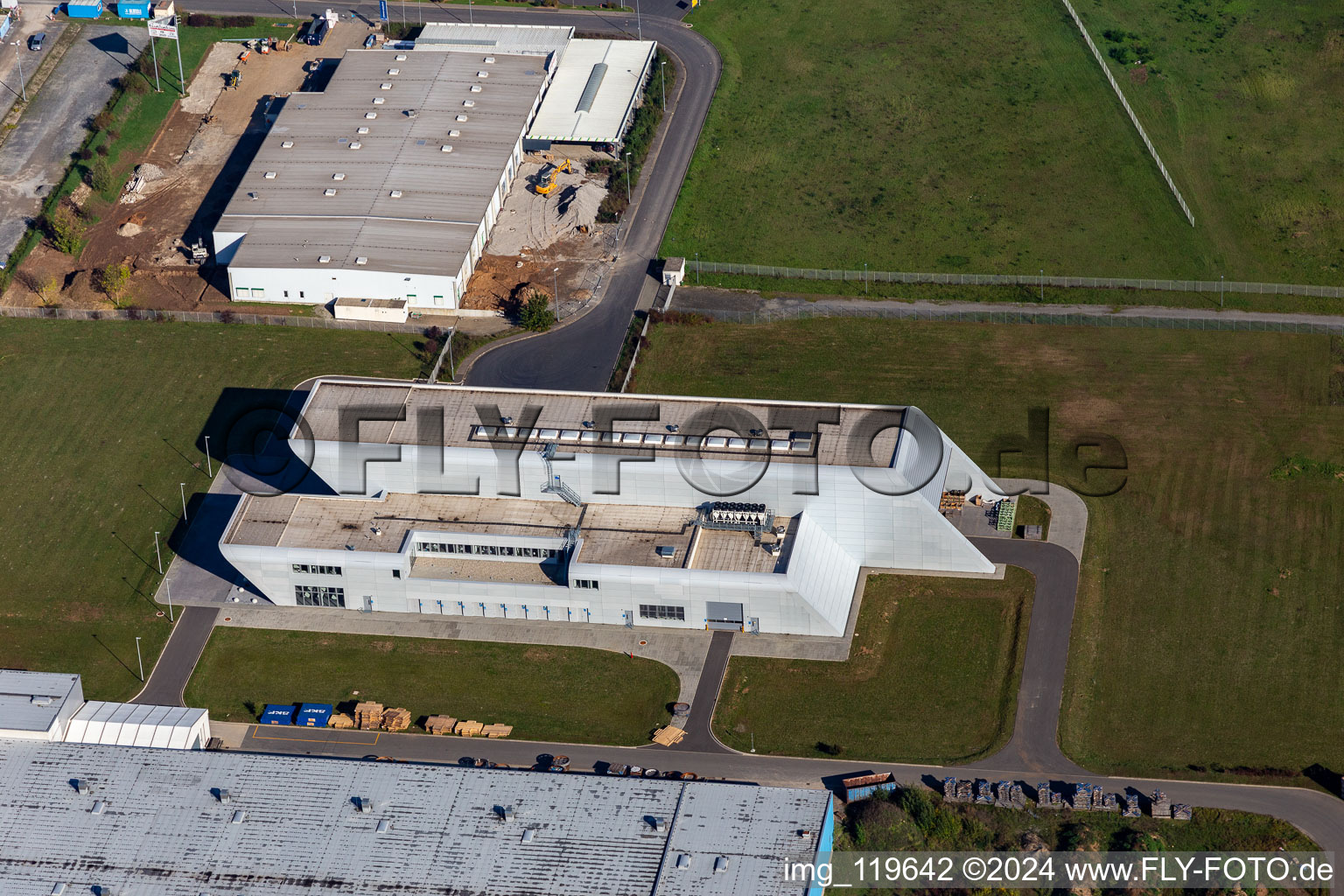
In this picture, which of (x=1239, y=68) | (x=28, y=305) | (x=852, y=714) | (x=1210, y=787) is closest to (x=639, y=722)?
(x=852, y=714)

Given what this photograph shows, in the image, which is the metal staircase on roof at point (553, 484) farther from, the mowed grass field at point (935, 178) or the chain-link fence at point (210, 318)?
the mowed grass field at point (935, 178)

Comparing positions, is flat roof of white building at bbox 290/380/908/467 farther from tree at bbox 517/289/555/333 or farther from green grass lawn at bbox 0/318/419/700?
tree at bbox 517/289/555/333

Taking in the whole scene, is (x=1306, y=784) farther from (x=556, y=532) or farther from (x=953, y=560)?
(x=556, y=532)

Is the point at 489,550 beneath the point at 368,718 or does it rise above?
above

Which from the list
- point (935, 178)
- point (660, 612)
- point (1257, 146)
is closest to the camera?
point (660, 612)

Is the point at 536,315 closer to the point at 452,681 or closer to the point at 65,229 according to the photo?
the point at 452,681

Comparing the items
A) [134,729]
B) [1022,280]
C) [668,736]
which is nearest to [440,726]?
[668,736]

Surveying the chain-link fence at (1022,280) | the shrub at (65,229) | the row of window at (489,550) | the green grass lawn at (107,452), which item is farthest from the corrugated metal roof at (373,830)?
the shrub at (65,229)
